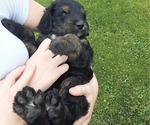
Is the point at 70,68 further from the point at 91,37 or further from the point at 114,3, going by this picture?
the point at 114,3

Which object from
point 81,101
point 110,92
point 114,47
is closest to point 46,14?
point 81,101

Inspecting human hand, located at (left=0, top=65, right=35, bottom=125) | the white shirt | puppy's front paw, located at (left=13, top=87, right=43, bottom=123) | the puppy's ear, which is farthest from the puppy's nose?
puppy's front paw, located at (left=13, top=87, right=43, bottom=123)

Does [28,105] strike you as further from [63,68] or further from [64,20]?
[64,20]

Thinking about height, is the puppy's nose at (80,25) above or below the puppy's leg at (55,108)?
below

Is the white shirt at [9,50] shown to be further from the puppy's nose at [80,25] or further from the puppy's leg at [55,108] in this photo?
the puppy's nose at [80,25]

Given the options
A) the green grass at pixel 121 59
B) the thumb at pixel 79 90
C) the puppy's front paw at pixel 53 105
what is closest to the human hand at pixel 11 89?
the puppy's front paw at pixel 53 105

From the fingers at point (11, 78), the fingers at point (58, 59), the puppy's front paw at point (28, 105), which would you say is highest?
the fingers at point (11, 78)
